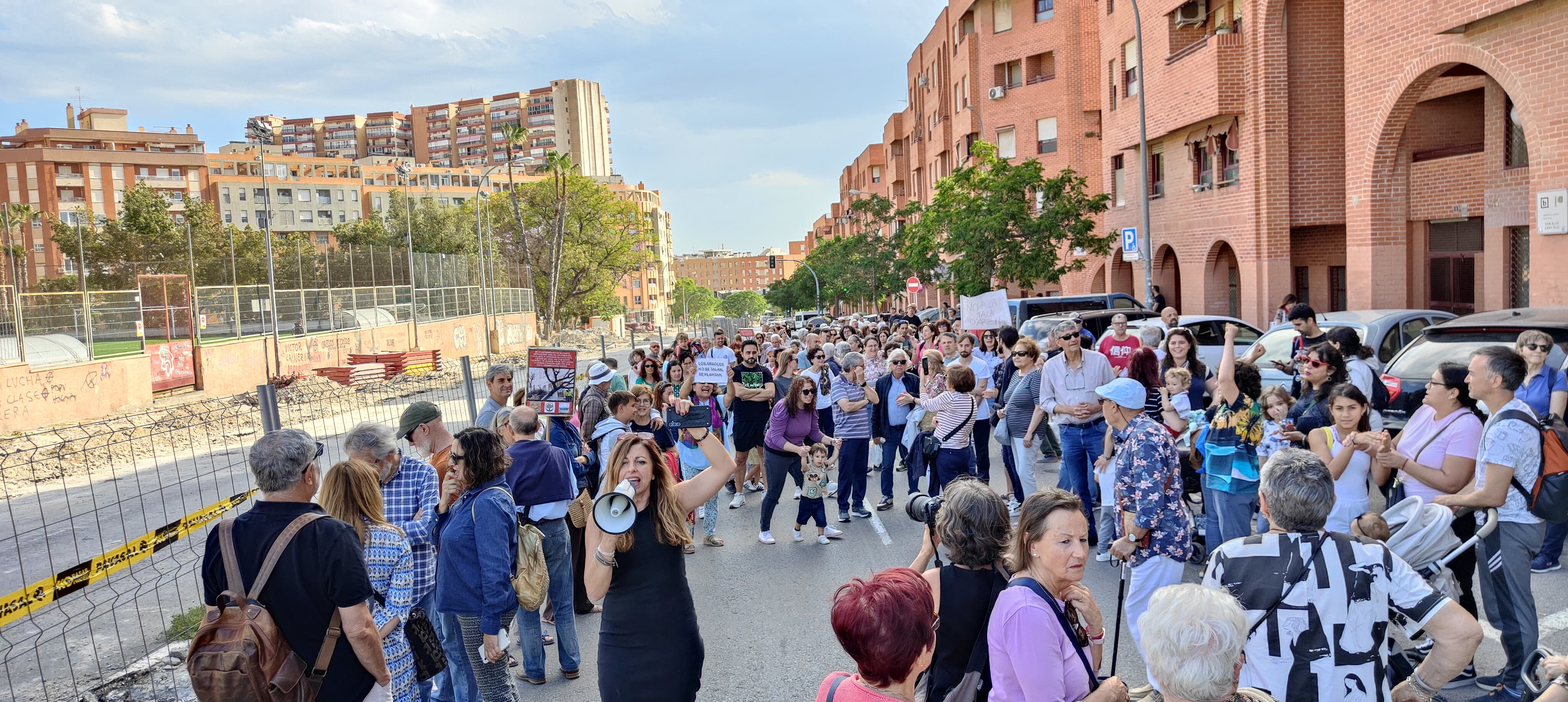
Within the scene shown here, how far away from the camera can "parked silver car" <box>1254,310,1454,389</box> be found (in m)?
12.2

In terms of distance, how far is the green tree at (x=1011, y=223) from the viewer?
27.8 meters

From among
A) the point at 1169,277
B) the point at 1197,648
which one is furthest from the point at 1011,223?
the point at 1197,648

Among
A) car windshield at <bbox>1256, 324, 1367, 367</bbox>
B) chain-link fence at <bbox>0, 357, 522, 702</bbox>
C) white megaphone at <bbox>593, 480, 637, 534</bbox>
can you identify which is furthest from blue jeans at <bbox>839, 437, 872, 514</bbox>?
white megaphone at <bbox>593, 480, 637, 534</bbox>

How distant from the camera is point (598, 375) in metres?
9.08

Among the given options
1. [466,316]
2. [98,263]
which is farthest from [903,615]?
[98,263]

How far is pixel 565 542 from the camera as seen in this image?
6402 mm

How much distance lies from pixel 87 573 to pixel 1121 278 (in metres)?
32.2

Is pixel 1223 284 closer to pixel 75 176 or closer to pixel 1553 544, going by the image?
pixel 1553 544

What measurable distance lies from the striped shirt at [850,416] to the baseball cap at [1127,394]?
4.23 m

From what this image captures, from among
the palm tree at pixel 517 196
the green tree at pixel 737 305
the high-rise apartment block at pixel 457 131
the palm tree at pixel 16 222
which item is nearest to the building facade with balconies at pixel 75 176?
the palm tree at pixel 16 222

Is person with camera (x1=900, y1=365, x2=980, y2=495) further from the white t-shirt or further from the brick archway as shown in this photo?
the brick archway

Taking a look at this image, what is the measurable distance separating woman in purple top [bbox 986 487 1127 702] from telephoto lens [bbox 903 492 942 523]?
1.78 feet

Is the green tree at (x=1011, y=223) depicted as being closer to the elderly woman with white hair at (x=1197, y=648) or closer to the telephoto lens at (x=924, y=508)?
the telephoto lens at (x=924, y=508)

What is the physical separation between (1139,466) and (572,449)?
14.6ft
